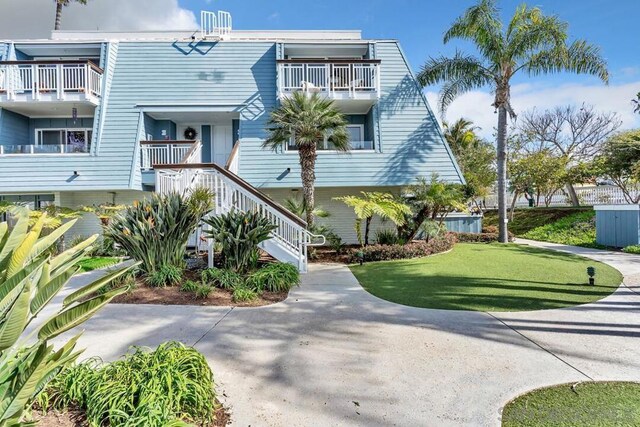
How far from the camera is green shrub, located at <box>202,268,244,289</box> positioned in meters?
6.89

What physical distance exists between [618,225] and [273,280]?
13576 mm

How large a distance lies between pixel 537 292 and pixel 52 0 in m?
27.8

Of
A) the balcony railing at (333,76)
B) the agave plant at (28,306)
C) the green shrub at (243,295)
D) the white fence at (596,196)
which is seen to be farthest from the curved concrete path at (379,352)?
the white fence at (596,196)

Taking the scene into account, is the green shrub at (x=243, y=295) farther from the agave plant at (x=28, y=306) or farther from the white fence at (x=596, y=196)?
the white fence at (x=596, y=196)

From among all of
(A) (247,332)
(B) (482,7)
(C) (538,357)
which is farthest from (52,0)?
(C) (538,357)

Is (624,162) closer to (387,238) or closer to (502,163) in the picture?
(502,163)

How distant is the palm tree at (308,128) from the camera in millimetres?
10086

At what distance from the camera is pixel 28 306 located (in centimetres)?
161

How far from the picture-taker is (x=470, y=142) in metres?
24.2

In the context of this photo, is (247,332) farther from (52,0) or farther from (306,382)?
(52,0)

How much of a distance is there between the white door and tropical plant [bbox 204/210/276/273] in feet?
25.8

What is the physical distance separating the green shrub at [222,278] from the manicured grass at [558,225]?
549 inches

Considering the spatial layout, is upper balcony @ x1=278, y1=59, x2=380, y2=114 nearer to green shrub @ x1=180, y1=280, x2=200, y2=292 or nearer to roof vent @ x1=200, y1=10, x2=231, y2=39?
roof vent @ x1=200, y1=10, x2=231, y2=39

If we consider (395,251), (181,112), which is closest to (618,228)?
(395,251)
